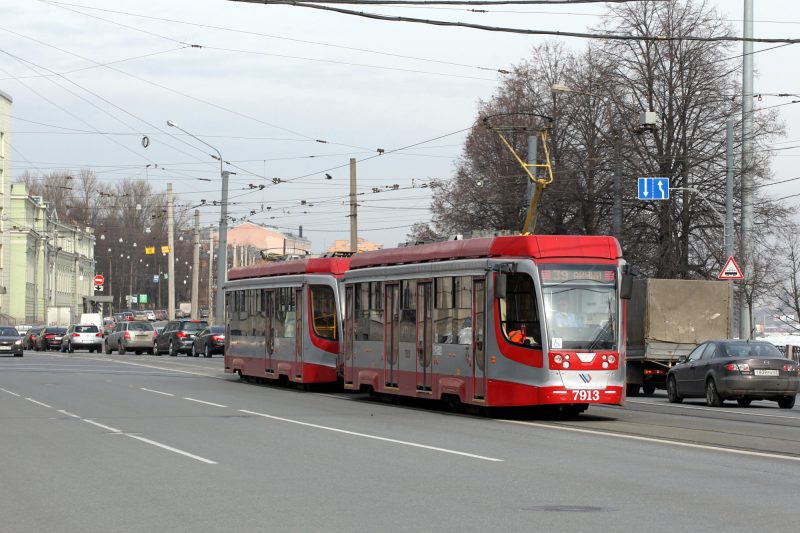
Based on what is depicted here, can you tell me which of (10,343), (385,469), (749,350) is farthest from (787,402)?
(10,343)

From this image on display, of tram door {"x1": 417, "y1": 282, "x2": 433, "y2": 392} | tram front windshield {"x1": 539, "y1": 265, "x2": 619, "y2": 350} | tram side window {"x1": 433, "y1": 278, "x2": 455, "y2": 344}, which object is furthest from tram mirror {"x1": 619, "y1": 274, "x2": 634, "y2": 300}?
tram door {"x1": 417, "y1": 282, "x2": 433, "y2": 392}

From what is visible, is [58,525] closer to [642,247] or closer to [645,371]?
[645,371]

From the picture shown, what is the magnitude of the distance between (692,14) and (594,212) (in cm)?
938

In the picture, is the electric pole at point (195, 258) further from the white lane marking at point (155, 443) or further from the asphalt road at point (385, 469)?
the white lane marking at point (155, 443)

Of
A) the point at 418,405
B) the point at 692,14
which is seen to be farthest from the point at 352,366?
the point at 692,14

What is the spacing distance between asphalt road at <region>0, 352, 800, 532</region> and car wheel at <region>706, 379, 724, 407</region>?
2.48 metres

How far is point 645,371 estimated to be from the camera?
32250mm

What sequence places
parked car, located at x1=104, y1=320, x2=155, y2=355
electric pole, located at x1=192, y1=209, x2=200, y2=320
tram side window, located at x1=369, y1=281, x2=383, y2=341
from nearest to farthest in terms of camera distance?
tram side window, located at x1=369, y1=281, x2=383, y2=341 → parked car, located at x1=104, y1=320, x2=155, y2=355 → electric pole, located at x1=192, y1=209, x2=200, y2=320

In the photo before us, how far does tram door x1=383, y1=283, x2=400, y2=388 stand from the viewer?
2520 centimetres

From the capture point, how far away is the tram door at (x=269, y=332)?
32.3 metres

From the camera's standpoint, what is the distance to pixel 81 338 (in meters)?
71.3

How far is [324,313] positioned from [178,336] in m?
34.9

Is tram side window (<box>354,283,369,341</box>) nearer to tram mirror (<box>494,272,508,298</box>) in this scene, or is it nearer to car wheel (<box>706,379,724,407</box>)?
tram mirror (<box>494,272,508,298</box>)

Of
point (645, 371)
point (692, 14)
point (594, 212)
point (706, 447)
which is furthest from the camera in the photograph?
point (594, 212)
